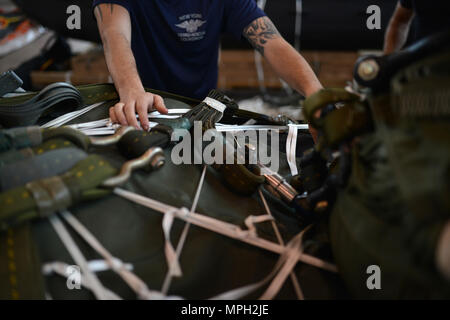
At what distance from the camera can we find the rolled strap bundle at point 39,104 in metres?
0.55

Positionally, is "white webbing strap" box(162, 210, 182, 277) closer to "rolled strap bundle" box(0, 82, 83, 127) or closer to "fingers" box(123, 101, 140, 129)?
"fingers" box(123, 101, 140, 129)

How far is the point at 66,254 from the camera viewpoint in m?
0.38

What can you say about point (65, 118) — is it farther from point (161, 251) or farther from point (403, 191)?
point (403, 191)

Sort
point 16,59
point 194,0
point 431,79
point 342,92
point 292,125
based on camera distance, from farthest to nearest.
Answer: point 16,59 < point 194,0 < point 292,125 < point 342,92 < point 431,79

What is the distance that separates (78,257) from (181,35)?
913 mm

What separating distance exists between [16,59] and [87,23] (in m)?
0.57

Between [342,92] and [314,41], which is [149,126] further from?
[314,41]

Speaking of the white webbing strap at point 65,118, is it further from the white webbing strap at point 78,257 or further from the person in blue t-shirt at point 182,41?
the white webbing strap at point 78,257

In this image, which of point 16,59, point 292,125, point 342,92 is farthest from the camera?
point 16,59

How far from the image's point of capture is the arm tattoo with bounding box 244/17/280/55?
3.28 feet

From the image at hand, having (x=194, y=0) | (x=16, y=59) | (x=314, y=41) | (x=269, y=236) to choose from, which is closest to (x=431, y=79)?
(x=269, y=236)

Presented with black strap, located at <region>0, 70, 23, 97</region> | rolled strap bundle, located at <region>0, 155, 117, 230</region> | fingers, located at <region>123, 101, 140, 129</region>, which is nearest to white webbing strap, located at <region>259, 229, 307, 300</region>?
rolled strap bundle, located at <region>0, 155, 117, 230</region>

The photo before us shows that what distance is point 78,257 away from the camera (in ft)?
1.24

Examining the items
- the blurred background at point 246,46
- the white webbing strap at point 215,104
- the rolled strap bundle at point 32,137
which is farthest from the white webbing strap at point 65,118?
the blurred background at point 246,46
